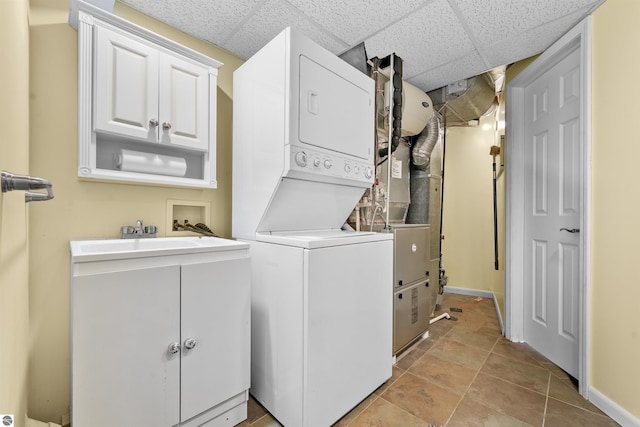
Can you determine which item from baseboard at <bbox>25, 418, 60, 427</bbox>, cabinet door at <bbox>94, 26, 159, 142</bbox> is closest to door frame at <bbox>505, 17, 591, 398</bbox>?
cabinet door at <bbox>94, 26, 159, 142</bbox>

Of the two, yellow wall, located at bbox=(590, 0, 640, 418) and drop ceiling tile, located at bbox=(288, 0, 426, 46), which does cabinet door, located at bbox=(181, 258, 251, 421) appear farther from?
yellow wall, located at bbox=(590, 0, 640, 418)

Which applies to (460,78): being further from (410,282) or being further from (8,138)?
(8,138)

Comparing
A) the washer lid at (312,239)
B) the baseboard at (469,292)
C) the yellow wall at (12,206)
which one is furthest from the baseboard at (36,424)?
the baseboard at (469,292)

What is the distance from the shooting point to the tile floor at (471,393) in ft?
5.08

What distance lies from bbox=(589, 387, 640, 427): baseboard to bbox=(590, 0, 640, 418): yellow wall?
0.02m

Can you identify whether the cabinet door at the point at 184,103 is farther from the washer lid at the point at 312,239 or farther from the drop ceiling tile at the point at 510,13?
the drop ceiling tile at the point at 510,13

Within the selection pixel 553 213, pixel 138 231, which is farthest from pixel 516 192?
pixel 138 231

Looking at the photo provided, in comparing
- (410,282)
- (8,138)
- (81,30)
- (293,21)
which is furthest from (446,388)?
(81,30)

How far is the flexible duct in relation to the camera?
2994 mm

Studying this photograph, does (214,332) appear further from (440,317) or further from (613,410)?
(440,317)

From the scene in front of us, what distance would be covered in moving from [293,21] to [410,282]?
2183mm

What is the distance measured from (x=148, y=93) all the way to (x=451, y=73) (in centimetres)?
257

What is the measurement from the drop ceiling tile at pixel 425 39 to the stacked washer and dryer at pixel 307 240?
1.42 ft

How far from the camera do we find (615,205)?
5.30 feet
